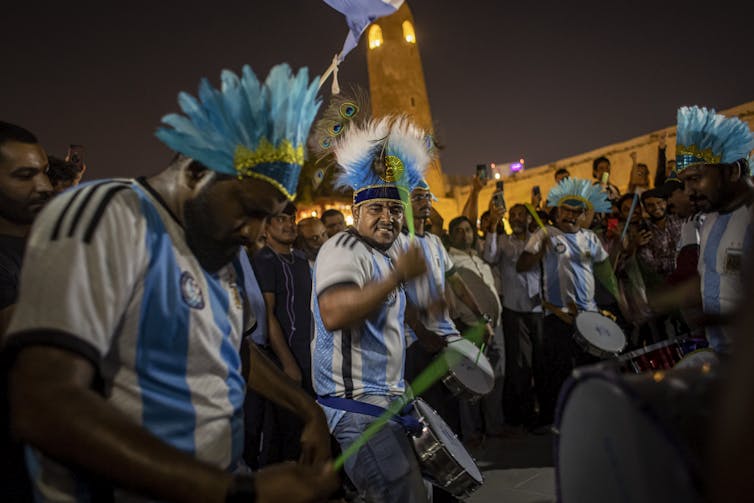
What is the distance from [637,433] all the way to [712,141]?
11.7 feet

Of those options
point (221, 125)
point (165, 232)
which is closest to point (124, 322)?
point (165, 232)

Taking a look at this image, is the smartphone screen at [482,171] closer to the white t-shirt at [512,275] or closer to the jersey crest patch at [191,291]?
the white t-shirt at [512,275]

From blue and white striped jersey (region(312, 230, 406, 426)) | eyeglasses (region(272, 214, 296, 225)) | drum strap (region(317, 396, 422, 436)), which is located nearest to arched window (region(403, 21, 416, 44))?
eyeglasses (region(272, 214, 296, 225))

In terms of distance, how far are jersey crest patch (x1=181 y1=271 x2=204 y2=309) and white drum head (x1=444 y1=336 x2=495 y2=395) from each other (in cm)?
283

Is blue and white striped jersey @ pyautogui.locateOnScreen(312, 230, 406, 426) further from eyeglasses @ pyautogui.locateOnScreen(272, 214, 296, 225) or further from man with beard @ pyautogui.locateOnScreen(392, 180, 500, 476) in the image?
eyeglasses @ pyautogui.locateOnScreen(272, 214, 296, 225)

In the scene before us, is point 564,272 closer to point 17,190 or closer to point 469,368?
point 469,368

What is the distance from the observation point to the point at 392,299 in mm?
2918

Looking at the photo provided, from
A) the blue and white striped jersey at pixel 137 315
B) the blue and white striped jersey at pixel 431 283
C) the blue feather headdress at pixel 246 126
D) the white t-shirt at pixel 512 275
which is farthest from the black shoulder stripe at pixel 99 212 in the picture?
the white t-shirt at pixel 512 275

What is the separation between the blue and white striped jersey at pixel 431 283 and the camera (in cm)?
413

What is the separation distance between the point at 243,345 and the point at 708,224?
338 cm

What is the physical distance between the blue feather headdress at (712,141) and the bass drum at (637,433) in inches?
127

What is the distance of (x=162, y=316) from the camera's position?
4.58 feet

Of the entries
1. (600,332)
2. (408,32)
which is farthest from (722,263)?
(408,32)

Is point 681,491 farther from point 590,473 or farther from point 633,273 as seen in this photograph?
point 633,273
